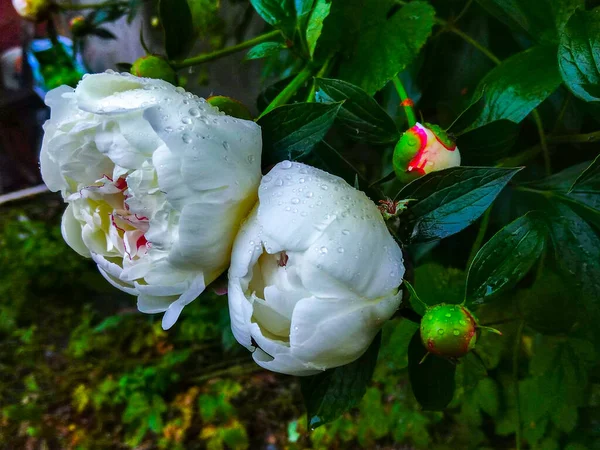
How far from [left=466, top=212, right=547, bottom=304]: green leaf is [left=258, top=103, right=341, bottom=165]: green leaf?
0.48 ft

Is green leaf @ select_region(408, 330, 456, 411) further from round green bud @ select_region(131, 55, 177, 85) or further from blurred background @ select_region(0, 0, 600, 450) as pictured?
round green bud @ select_region(131, 55, 177, 85)

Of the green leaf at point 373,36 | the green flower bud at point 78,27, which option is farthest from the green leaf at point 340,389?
the green flower bud at point 78,27

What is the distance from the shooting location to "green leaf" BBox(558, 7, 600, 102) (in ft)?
1.28

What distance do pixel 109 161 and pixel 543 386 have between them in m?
0.55

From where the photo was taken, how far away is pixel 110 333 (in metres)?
1.55

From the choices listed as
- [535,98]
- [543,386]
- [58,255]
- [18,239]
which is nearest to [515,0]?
[535,98]

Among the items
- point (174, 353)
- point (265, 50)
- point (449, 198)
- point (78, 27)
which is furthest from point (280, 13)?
point (174, 353)

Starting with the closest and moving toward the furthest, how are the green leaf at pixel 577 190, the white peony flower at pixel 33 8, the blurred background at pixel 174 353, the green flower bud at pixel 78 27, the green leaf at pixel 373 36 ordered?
the green leaf at pixel 577 190
the green leaf at pixel 373 36
the blurred background at pixel 174 353
the white peony flower at pixel 33 8
the green flower bud at pixel 78 27

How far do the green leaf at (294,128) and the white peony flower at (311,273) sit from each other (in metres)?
0.04

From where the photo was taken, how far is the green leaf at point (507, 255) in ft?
1.22

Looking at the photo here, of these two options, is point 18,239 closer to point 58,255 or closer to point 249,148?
point 58,255

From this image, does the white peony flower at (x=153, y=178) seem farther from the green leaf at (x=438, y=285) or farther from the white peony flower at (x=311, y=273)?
the green leaf at (x=438, y=285)

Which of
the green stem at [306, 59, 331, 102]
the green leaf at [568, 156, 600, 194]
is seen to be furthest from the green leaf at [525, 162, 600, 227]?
the green stem at [306, 59, 331, 102]

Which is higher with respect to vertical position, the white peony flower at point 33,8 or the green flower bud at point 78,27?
the white peony flower at point 33,8
